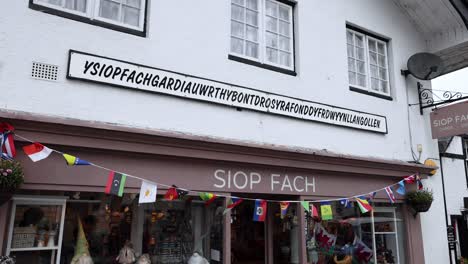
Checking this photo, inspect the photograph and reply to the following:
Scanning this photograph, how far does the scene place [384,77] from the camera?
28.4 feet

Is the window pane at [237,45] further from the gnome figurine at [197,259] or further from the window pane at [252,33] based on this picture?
the gnome figurine at [197,259]

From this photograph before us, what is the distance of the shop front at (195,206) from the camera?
470cm

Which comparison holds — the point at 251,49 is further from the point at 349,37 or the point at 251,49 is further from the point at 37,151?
the point at 37,151

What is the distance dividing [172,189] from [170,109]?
111 cm

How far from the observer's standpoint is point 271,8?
712cm

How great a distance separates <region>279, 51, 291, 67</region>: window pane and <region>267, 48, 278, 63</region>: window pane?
12 centimetres

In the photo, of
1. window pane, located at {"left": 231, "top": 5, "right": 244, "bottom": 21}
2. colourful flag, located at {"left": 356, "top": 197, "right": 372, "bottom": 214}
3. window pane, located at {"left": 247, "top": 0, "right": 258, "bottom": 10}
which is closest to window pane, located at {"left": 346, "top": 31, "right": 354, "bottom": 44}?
window pane, located at {"left": 247, "top": 0, "right": 258, "bottom": 10}

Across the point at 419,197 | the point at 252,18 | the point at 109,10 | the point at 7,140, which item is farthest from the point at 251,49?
the point at 419,197

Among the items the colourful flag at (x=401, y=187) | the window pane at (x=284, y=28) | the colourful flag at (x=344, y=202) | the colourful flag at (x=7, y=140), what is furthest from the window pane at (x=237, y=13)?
the colourful flag at (x=401, y=187)

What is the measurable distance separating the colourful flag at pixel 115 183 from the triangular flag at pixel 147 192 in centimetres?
28

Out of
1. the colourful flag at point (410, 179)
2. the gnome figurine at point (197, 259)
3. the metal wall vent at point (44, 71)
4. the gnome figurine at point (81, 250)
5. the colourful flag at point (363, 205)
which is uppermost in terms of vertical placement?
the metal wall vent at point (44, 71)

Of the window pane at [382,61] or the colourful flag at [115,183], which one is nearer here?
the colourful flag at [115,183]

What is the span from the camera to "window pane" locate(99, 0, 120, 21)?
5395 mm

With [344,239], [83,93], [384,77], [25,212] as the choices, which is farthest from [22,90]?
[384,77]
